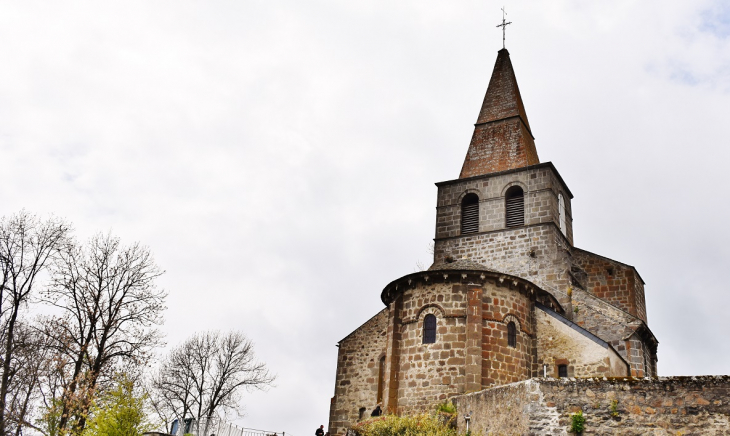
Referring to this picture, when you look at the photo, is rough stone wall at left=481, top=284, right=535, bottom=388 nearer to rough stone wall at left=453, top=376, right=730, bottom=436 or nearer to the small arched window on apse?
rough stone wall at left=453, top=376, right=730, bottom=436

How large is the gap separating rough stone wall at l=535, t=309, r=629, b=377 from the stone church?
Result: 1.3 inches

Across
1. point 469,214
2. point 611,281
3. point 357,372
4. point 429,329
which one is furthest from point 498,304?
point 611,281

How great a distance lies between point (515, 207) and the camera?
27141 millimetres

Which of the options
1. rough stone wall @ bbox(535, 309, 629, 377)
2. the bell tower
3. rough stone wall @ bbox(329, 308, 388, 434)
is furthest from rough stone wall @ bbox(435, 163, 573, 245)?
rough stone wall @ bbox(329, 308, 388, 434)

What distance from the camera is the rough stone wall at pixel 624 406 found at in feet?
35.6

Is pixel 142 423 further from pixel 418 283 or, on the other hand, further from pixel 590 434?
pixel 590 434

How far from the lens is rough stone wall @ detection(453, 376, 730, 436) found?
427 inches

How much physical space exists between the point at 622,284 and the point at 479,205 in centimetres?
686

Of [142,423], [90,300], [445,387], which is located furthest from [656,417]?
[90,300]

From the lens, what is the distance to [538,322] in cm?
2141

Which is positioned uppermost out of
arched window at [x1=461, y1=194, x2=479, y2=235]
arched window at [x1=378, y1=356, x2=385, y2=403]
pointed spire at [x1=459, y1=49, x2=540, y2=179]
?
pointed spire at [x1=459, y1=49, x2=540, y2=179]

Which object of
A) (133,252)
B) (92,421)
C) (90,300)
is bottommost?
(92,421)

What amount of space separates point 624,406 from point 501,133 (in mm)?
20349

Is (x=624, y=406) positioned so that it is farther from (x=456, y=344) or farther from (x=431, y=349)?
(x=431, y=349)
